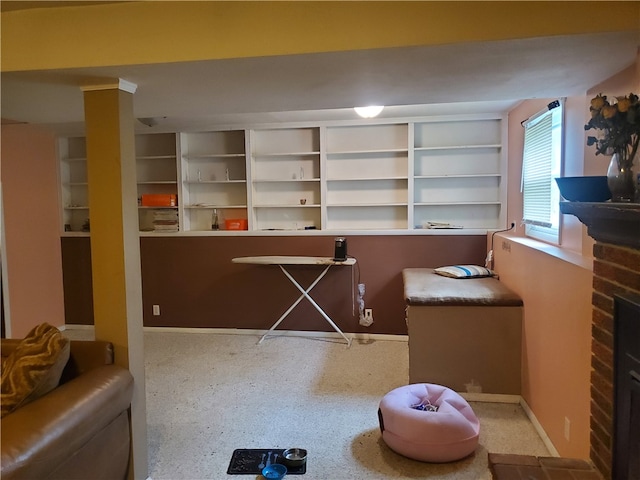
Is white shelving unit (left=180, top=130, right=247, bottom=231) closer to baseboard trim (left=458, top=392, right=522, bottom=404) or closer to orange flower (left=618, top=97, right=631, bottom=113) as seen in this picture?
baseboard trim (left=458, top=392, right=522, bottom=404)

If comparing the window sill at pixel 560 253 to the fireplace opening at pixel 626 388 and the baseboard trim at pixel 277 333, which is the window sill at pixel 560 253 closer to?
the fireplace opening at pixel 626 388

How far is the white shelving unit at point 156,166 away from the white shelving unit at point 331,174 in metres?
0.01

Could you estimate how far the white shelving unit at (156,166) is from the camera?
16.6 feet

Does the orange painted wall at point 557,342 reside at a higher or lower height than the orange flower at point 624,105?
lower

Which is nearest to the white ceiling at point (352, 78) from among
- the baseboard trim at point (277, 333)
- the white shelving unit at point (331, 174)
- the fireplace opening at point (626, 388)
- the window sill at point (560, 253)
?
the window sill at point (560, 253)

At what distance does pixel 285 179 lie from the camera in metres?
4.83

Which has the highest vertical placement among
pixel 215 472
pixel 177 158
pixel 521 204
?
pixel 177 158

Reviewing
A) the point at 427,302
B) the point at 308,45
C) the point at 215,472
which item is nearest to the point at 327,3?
the point at 308,45

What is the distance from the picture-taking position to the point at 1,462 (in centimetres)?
138

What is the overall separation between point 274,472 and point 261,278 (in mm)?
2741

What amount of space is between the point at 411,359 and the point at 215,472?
152 cm

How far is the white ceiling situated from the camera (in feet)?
5.98

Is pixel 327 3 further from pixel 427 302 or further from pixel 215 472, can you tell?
pixel 215 472

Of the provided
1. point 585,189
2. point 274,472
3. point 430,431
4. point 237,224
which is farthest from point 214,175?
point 585,189
